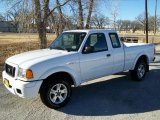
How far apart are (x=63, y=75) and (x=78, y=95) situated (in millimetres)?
1120

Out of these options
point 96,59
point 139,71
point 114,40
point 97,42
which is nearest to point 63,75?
point 96,59

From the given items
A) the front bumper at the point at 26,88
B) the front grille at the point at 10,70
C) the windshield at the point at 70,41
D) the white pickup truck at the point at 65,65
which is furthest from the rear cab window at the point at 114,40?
the front grille at the point at 10,70

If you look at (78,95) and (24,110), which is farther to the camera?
(78,95)

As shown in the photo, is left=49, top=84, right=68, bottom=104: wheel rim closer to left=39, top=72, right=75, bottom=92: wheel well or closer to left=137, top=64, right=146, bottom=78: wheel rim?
left=39, top=72, right=75, bottom=92: wheel well

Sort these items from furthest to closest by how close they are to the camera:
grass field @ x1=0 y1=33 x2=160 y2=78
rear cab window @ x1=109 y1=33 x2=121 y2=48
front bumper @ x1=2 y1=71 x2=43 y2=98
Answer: grass field @ x1=0 y1=33 x2=160 y2=78 < rear cab window @ x1=109 y1=33 x2=121 y2=48 < front bumper @ x1=2 y1=71 x2=43 y2=98

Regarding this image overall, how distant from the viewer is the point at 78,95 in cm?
686

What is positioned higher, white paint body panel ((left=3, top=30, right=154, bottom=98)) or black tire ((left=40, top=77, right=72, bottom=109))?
white paint body panel ((left=3, top=30, right=154, bottom=98))

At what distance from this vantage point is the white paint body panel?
534cm

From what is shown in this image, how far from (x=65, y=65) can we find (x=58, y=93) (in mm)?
685

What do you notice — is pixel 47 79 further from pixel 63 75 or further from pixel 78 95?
pixel 78 95

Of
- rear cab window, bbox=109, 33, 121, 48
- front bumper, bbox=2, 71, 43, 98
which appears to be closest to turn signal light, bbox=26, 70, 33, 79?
front bumper, bbox=2, 71, 43, 98

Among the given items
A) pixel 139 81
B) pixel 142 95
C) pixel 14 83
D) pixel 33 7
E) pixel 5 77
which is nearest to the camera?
pixel 14 83

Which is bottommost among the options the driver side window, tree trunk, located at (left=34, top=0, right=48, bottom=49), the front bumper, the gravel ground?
the gravel ground

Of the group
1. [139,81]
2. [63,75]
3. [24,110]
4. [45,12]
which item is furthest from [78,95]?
[45,12]
